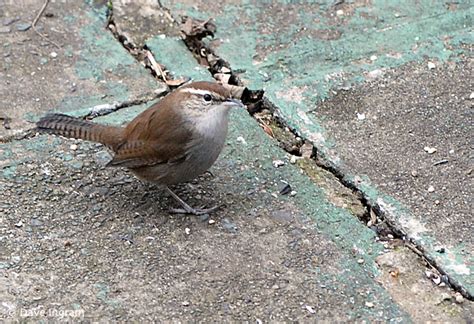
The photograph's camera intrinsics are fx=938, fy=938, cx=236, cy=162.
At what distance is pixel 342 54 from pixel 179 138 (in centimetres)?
169

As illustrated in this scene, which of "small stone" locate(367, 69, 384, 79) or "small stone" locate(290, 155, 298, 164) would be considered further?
"small stone" locate(367, 69, 384, 79)

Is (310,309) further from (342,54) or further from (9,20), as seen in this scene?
(9,20)

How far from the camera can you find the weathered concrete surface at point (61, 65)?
5.51 m

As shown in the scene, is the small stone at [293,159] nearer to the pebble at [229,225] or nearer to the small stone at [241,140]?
the small stone at [241,140]

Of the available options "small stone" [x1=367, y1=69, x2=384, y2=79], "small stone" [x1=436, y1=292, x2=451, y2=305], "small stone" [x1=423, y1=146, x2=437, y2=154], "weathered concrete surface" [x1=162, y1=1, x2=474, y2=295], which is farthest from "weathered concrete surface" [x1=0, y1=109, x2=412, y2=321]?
"small stone" [x1=367, y1=69, x2=384, y2=79]

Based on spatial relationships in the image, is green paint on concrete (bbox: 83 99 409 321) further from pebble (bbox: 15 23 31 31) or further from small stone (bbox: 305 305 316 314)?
pebble (bbox: 15 23 31 31)

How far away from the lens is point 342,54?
596cm

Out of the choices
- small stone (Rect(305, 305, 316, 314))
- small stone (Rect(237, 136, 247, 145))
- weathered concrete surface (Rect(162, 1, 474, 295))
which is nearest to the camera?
small stone (Rect(305, 305, 316, 314))

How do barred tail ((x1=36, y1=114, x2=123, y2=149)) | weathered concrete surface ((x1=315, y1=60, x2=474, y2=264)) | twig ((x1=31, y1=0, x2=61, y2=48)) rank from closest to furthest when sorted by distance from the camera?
weathered concrete surface ((x1=315, y1=60, x2=474, y2=264)), barred tail ((x1=36, y1=114, x2=123, y2=149)), twig ((x1=31, y1=0, x2=61, y2=48))

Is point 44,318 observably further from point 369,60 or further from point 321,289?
point 369,60

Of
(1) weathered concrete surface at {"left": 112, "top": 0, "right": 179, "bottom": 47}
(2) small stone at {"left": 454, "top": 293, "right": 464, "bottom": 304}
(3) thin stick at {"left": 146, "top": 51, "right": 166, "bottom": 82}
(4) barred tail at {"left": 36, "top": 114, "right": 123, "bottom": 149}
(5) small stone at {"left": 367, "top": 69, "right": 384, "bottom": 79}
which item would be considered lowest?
(2) small stone at {"left": 454, "top": 293, "right": 464, "bottom": 304}

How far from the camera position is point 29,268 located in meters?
4.39

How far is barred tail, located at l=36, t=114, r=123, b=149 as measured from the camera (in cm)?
489

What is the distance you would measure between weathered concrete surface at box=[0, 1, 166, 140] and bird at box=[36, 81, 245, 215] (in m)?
0.83
